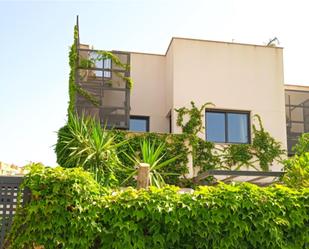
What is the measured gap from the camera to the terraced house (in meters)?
14.6

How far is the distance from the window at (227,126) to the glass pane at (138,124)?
271 centimetres

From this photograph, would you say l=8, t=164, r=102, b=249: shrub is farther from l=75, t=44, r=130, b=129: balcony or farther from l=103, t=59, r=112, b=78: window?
l=103, t=59, r=112, b=78: window

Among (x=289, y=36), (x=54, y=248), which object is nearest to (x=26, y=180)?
(x=54, y=248)

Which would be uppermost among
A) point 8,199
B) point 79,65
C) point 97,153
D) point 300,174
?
point 79,65

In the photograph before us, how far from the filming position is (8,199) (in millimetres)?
5301

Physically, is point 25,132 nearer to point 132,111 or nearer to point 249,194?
point 132,111

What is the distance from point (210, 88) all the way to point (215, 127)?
1501 millimetres

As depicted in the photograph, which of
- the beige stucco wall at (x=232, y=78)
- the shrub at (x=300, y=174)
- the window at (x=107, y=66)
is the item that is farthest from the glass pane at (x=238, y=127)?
the shrub at (x=300, y=174)

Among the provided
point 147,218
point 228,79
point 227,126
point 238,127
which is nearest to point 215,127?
point 227,126

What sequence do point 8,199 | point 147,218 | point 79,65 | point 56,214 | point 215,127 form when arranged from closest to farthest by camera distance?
point 56,214 → point 147,218 → point 8,199 → point 79,65 → point 215,127

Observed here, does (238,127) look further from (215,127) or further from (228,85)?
(228,85)

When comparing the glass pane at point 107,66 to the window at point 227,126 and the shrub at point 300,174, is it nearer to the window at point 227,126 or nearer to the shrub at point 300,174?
the window at point 227,126

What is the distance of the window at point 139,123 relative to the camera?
16172 millimetres

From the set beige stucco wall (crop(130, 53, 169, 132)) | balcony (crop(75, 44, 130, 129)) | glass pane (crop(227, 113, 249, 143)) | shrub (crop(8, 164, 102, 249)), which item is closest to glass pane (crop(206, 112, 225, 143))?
glass pane (crop(227, 113, 249, 143))
